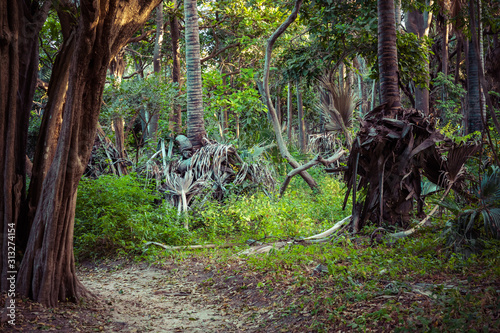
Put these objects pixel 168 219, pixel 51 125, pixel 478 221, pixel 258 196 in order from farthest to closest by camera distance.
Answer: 1. pixel 258 196
2. pixel 168 219
3. pixel 478 221
4. pixel 51 125

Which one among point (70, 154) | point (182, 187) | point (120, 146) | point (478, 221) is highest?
point (120, 146)

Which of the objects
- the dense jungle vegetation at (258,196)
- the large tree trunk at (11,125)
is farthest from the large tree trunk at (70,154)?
the large tree trunk at (11,125)

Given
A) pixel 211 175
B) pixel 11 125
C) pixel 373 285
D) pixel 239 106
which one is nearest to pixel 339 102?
pixel 211 175

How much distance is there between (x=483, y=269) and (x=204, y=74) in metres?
13.7

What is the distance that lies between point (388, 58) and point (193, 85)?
629 centimetres

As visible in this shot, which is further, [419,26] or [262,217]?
[419,26]

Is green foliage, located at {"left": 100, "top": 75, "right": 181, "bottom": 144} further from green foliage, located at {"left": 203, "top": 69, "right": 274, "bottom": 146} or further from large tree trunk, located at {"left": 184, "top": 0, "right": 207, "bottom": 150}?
green foliage, located at {"left": 203, "top": 69, "right": 274, "bottom": 146}

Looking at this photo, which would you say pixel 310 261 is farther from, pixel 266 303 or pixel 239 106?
pixel 239 106

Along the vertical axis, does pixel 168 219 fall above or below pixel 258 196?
below

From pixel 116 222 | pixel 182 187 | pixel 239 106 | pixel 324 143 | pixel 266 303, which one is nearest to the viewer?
pixel 266 303

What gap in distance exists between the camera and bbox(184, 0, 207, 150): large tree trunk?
11711mm

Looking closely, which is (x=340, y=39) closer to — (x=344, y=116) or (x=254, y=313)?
(x=344, y=116)

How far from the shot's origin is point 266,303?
16.2ft

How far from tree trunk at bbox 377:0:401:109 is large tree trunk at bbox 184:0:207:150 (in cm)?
578
